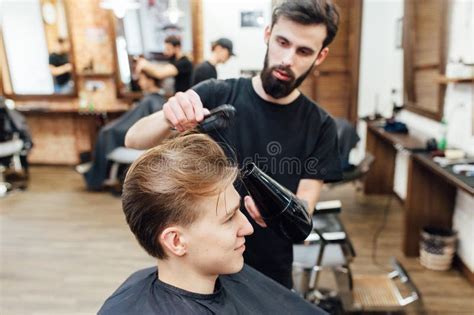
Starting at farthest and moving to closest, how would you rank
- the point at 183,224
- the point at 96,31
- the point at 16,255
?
the point at 96,31, the point at 16,255, the point at 183,224

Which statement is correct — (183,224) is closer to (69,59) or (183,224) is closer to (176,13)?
(176,13)

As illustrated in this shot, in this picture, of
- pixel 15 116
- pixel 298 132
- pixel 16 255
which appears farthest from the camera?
pixel 15 116

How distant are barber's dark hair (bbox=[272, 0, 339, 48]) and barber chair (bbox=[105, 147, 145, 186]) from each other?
300cm

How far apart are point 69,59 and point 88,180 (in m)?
1.65

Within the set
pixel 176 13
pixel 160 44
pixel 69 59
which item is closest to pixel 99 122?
pixel 69 59

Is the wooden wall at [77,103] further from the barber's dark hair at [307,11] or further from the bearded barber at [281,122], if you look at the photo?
the barber's dark hair at [307,11]

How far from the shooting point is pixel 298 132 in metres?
1.16

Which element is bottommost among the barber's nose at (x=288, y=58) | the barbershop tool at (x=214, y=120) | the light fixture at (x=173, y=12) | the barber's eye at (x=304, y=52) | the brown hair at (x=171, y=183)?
the brown hair at (x=171, y=183)

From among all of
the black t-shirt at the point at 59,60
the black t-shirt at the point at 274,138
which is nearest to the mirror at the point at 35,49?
the black t-shirt at the point at 59,60

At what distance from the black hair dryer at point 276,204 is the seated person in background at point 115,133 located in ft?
8.90

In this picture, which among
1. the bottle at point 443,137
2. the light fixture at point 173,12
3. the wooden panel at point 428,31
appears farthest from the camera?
the light fixture at point 173,12

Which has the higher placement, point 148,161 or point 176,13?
point 176,13

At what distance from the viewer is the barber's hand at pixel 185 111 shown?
32.4 inches

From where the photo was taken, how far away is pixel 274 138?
44.8 inches
